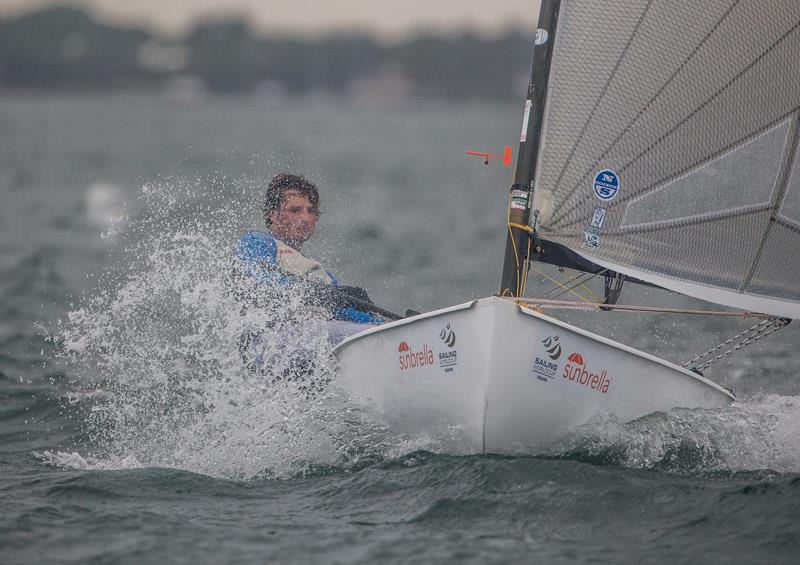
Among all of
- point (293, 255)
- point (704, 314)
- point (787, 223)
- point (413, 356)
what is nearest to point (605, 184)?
point (704, 314)

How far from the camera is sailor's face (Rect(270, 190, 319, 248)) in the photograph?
6.79 m

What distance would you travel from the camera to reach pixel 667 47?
223 inches

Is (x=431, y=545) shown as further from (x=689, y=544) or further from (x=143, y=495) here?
(x=143, y=495)

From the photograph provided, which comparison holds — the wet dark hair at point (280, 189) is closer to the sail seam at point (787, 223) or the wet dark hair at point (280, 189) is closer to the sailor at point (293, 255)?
the sailor at point (293, 255)

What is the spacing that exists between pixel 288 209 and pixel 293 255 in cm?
37

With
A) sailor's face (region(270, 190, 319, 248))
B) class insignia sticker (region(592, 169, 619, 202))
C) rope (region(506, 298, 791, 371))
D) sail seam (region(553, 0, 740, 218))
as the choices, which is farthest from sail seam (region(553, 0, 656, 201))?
sailor's face (region(270, 190, 319, 248))

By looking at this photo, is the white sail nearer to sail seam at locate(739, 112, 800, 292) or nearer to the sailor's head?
sail seam at locate(739, 112, 800, 292)

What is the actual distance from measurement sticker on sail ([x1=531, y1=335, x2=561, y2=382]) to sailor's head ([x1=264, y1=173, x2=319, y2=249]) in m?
2.10

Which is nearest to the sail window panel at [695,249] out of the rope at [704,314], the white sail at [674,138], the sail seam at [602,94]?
the white sail at [674,138]

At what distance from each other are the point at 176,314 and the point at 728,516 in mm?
5791

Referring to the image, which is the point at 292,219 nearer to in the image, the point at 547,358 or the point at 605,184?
the point at 605,184

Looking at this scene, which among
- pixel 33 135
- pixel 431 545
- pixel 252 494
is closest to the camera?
pixel 431 545

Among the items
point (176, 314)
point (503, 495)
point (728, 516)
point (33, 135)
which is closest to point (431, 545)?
point (503, 495)

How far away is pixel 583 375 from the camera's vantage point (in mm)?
5270
